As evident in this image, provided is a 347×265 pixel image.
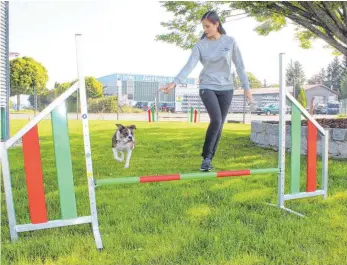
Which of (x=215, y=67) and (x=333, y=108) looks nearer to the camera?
(x=215, y=67)

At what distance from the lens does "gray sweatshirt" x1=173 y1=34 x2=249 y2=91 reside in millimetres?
3578

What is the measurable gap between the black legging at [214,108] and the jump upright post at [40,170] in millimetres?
1458

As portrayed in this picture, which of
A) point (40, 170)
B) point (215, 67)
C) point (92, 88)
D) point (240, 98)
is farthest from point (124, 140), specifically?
point (92, 88)

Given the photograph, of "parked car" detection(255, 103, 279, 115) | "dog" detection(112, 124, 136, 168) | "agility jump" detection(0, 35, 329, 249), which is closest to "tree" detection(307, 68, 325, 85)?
"parked car" detection(255, 103, 279, 115)

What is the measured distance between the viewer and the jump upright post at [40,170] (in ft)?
7.85

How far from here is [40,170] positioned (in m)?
2.45

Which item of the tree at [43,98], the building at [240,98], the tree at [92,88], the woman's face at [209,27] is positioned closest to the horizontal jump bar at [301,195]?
the woman's face at [209,27]

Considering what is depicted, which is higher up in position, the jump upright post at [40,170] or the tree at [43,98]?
the tree at [43,98]

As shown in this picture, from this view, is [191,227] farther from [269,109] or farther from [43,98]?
[269,109]

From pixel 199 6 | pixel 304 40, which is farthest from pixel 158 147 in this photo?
pixel 304 40

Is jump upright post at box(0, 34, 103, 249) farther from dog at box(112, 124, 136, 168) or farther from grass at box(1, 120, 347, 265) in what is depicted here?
dog at box(112, 124, 136, 168)

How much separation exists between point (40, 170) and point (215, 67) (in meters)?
1.92

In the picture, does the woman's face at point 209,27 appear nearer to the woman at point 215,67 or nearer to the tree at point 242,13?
the woman at point 215,67

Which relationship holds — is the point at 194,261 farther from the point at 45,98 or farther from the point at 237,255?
the point at 45,98
